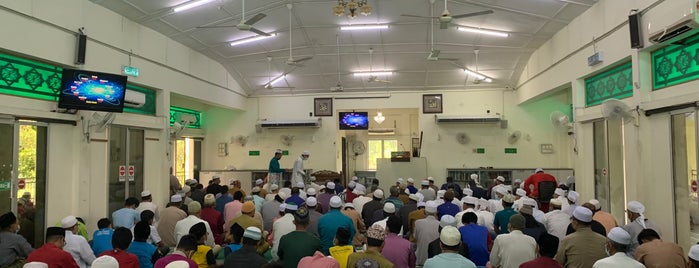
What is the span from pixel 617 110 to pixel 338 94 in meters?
9.11

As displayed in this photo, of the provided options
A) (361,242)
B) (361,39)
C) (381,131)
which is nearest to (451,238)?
(361,242)

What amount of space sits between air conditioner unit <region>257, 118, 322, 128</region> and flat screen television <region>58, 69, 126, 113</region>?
702cm

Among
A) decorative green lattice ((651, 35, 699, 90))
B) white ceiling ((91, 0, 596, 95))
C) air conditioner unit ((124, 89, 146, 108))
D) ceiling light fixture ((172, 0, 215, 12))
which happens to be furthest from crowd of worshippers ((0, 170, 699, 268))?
white ceiling ((91, 0, 596, 95))

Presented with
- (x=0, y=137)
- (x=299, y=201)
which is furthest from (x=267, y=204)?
(x=0, y=137)

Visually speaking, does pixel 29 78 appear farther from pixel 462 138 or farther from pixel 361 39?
pixel 462 138

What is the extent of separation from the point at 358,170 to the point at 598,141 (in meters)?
9.52

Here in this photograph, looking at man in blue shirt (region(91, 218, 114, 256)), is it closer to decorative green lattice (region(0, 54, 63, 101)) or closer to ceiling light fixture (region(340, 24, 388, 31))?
decorative green lattice (region(0, 54, 63, 101))

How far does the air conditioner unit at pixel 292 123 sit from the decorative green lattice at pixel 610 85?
796 centimetres

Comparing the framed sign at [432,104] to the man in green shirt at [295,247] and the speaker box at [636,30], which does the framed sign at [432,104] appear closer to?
the speaker box at [636,30]

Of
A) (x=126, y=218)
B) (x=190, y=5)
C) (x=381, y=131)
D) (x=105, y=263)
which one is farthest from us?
(x=381, y=131)

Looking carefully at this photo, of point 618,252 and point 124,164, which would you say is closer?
point 618,252

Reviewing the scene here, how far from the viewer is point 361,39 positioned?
10164mm

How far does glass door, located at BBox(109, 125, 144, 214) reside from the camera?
7871mm

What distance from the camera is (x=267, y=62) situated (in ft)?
39.1
